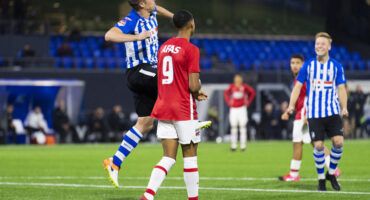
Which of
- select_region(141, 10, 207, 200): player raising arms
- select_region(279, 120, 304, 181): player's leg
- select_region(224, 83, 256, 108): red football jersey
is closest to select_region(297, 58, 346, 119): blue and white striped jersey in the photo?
select_region(279, 120, 304, 181): player's leg

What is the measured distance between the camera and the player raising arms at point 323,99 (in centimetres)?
1410

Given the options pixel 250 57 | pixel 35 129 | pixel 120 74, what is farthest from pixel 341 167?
pixel 250 57

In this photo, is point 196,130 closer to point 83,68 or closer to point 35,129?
point 35,129

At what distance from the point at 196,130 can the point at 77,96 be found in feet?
86.2

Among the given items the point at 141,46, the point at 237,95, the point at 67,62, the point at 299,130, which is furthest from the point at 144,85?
the point at 67,62

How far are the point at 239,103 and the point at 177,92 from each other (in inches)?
729

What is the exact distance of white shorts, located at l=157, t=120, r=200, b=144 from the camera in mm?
10977

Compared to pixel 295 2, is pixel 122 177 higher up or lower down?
lower down

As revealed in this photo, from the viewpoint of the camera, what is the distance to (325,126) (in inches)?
558

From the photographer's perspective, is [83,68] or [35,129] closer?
[35,129]

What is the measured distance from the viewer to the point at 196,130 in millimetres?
11172

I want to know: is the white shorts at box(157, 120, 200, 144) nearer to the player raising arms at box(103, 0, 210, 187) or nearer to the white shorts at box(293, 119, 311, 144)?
the player raising arms at box(103, 0, 210, 187)

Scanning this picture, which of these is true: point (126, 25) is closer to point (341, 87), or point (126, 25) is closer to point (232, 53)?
point (341, 87)

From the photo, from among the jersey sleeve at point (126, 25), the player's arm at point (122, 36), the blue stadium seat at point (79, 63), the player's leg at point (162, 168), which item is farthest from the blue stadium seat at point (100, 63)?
the player's leg at point (162, 168)
